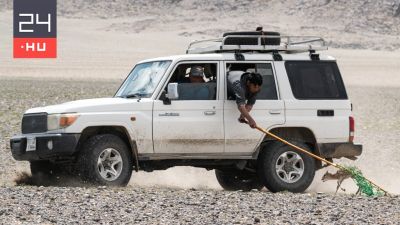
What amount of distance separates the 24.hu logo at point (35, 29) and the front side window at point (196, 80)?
191 ft

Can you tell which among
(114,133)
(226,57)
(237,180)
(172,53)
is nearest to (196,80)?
(226,57)

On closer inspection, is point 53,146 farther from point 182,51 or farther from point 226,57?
point 182,51

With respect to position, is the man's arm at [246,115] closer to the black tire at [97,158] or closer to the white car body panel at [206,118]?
the white car body panel at [206,118]

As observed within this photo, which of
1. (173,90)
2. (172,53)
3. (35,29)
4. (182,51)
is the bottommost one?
(173,90)

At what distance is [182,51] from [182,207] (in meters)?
70.3

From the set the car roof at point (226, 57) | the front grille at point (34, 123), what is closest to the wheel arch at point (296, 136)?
the car roof at point (226, 57)

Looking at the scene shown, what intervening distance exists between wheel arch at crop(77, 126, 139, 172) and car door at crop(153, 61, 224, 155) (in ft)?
0.86

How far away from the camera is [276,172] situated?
12.5 meters

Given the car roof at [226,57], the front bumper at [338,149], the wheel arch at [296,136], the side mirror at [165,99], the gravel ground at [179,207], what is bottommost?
the gravel ground at [179,207]

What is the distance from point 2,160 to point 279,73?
5435mm

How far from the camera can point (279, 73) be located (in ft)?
41.6

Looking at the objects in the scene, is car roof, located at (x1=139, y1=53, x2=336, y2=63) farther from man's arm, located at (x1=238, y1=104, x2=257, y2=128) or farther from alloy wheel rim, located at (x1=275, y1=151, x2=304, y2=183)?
alloy wheel rim, located at (x1=275, y1=151, x2=304, y2=183)

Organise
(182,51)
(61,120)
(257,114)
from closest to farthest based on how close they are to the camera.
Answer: (61,120) < (257,114) < (182,51)

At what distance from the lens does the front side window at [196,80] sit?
484 inches
